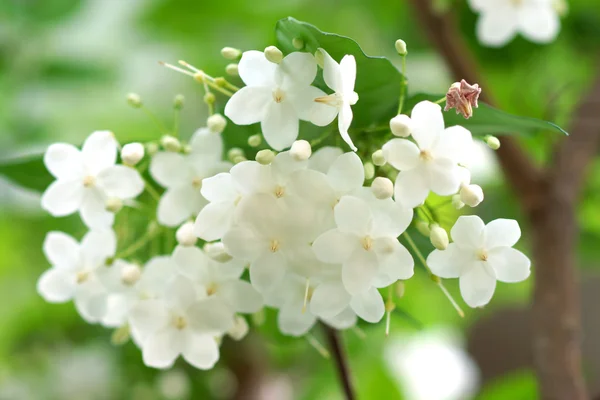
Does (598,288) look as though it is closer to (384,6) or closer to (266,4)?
(384,6)

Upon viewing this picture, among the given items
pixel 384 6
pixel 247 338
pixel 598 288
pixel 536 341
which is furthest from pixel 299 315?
pixel 598 288

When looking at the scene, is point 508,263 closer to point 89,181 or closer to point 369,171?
point 369,171

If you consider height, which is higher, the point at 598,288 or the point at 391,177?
the point at 391,177

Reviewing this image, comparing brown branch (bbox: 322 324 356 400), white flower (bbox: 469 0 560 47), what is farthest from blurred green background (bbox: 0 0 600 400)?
brown branch (bbox: 322 324 356 400)

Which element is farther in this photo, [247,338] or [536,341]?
[247,338]

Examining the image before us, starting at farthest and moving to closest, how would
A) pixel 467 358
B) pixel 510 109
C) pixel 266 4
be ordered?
pixel 467 358 → pixel 266 4 → pixel 510 109

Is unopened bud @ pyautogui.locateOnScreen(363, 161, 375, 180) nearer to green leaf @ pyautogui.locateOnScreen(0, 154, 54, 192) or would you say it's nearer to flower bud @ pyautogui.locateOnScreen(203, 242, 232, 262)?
flower bud @ pyautogui.locateOnScreen(203, 242, 232, 262)

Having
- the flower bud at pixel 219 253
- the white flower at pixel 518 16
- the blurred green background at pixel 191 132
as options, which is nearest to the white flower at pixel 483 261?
the flower bud at pixel 219 253
